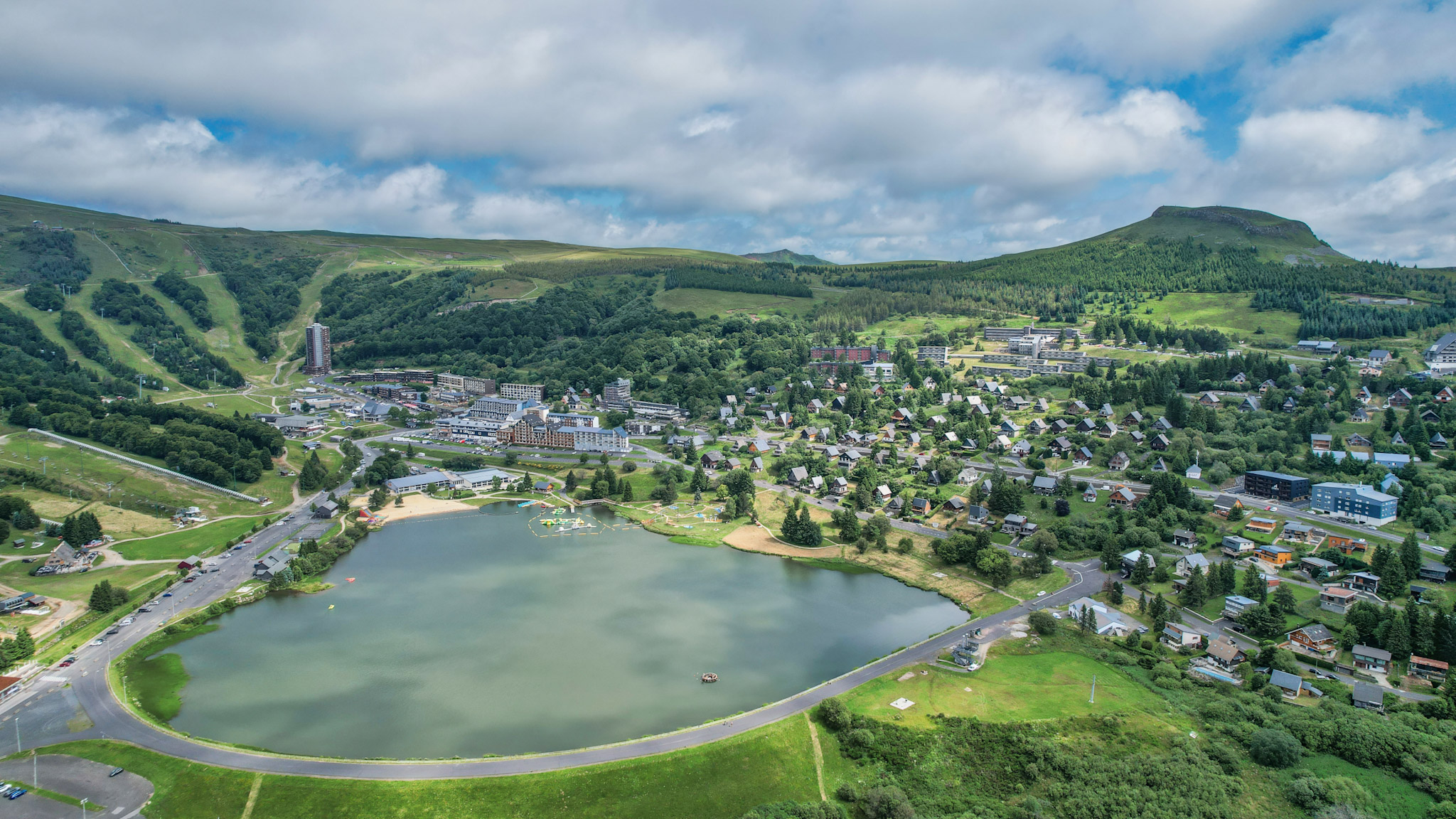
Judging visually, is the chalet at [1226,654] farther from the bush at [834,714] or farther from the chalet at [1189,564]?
the bush at [834,714]

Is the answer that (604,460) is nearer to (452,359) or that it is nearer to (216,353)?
(452,359)

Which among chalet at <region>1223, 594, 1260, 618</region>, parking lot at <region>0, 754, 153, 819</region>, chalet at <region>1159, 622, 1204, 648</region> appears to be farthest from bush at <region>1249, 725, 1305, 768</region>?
parking lot at <region>0, 754, 153, 819</region>

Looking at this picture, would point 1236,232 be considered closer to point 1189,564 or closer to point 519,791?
point 1189,564

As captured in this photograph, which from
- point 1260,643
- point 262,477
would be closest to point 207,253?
point 262,477

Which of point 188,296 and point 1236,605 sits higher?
point 188,296

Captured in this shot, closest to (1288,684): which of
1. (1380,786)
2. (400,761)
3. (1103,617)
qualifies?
(1380,786)

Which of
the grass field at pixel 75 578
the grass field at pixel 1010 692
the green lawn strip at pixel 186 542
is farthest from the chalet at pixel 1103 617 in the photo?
the green lawn strip at pixel 186 542

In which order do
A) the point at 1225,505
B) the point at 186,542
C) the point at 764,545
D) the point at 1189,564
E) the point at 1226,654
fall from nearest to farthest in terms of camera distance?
the point at 1226,654 → the point at 1189,564 → the point at 1225,505 → the point at 186,542 → the point at 764,545
